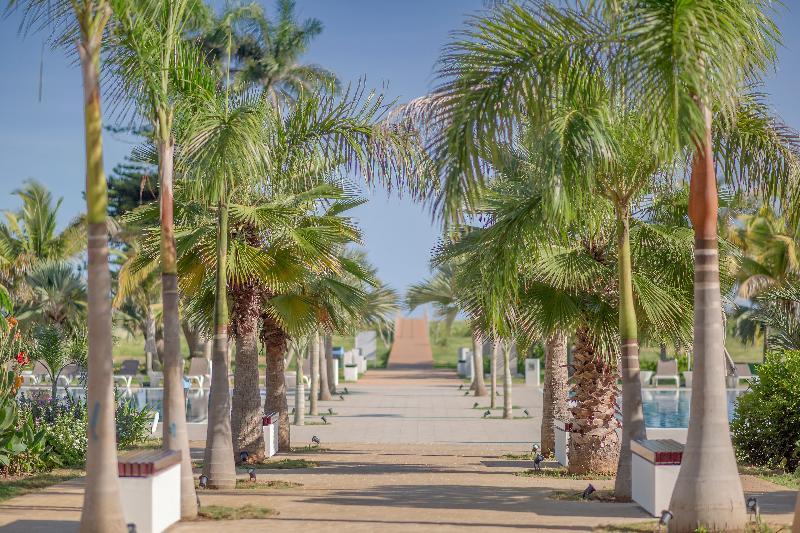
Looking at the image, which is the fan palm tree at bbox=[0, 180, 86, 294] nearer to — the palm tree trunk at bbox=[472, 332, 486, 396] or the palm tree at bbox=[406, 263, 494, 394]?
the palm tree at bbox=[406, 263, 494, 394]

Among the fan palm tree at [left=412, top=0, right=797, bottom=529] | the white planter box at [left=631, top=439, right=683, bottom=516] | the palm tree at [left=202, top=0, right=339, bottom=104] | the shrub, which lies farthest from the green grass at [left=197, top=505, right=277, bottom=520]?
the palm tree at [left=202, top=0, right=339, bottom=104]

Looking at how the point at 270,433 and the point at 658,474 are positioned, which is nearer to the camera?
the point at 658,474

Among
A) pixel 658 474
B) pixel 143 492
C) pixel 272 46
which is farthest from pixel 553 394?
pixel 272 46

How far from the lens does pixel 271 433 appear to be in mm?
17391

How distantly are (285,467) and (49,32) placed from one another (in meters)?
8.46

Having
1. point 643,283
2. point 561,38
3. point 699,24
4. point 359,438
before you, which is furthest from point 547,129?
point 359,438

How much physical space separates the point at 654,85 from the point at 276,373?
37.6 feet

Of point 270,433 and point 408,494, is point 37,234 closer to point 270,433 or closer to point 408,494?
point 270,433

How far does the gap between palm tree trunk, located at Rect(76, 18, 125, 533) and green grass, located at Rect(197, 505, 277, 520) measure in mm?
2259

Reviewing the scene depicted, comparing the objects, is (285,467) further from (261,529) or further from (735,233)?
(735,233)

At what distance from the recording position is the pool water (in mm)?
26938

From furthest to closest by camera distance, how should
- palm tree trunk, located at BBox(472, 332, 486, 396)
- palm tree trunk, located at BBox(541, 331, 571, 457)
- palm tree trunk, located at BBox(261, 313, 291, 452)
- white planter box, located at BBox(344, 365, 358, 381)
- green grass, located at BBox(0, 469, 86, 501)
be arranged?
white planter box, located at BBox(344, 365, 358, 381) < palm tree trunk, located at BBox(472, 332, 486, 396) < palm tree trunk, located at BBox(261, 313, 291, 452) < palm tree trunk, located at BBox(541, 331, 571, 457) < green grass, located at BBox(0, 469, 86, 501)

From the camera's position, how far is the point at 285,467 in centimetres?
1600

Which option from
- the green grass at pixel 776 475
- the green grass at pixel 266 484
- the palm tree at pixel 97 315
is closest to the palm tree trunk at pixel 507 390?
the green grass at pixel 776 475
